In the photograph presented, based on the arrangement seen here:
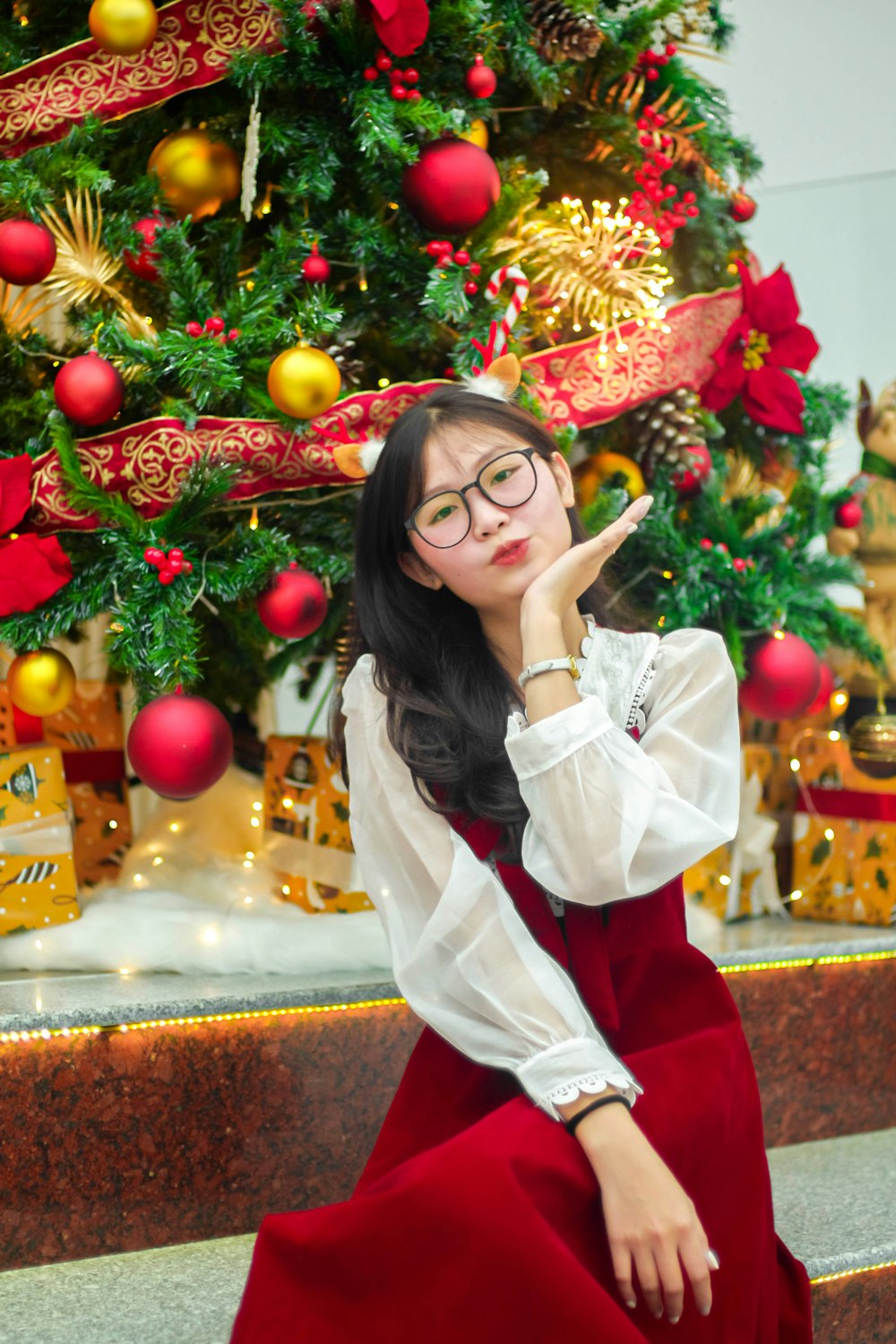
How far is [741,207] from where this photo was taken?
5.41 feet

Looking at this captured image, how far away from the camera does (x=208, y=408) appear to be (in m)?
1.35

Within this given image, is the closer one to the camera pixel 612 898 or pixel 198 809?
pixel 612 898

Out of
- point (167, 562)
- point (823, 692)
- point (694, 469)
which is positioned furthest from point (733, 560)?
point (167, 562)

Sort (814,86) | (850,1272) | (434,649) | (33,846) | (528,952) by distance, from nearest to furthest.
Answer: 1. (528,952)
2. (434,649)
3. (850,1272)
4. (33,846)
5. (814,86)

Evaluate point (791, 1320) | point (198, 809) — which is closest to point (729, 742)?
point (791, 1320)

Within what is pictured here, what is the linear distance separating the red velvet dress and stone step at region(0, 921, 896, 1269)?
0.92 feet

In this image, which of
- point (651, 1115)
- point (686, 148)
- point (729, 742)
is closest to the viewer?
point (651, 1115)

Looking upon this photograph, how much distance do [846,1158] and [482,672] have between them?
2.74 ft

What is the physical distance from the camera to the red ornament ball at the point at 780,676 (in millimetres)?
1493

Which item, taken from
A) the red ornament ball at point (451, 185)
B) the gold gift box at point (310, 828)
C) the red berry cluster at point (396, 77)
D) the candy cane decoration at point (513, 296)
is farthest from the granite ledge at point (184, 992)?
the red berry cluster at point (396, 77)

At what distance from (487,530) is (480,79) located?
2.07 feet

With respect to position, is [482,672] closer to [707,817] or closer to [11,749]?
[707,817]

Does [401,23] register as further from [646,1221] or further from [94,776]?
[646,1221]

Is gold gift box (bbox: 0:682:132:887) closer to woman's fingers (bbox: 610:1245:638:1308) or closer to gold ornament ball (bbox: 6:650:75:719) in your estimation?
gold ornament ball (bbox: 6:650:75:719)
